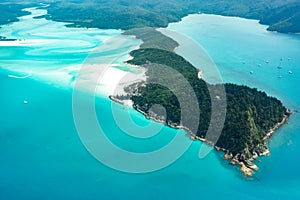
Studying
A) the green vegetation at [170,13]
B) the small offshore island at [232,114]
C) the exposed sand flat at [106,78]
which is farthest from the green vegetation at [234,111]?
the green vegetation at [170,13]

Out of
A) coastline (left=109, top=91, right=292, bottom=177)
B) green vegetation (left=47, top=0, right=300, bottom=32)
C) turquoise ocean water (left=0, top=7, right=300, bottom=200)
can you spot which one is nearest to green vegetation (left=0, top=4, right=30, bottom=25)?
green vegetation (left=47, top=0, right=300, bottom=32)

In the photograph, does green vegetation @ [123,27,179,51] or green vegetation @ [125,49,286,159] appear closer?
green vegetation @ [125,49,286,159]

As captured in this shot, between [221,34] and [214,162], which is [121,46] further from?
[214,162]

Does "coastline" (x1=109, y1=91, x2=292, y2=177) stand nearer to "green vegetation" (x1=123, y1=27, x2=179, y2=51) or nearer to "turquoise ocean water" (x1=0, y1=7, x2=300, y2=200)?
"turquoise ocean water" (x1=0, y1=7, x2=300, y2=200)

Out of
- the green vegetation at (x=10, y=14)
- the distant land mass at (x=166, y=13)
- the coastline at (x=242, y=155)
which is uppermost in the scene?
the coastline at (x=242, y=155)

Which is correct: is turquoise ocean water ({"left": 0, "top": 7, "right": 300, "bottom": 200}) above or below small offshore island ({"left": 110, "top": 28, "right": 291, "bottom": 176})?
below

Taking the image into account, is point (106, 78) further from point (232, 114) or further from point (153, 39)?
point (153, 39)

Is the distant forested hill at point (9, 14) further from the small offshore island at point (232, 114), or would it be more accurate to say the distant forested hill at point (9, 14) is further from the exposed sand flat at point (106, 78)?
the small offshore island at point (232, 114)
